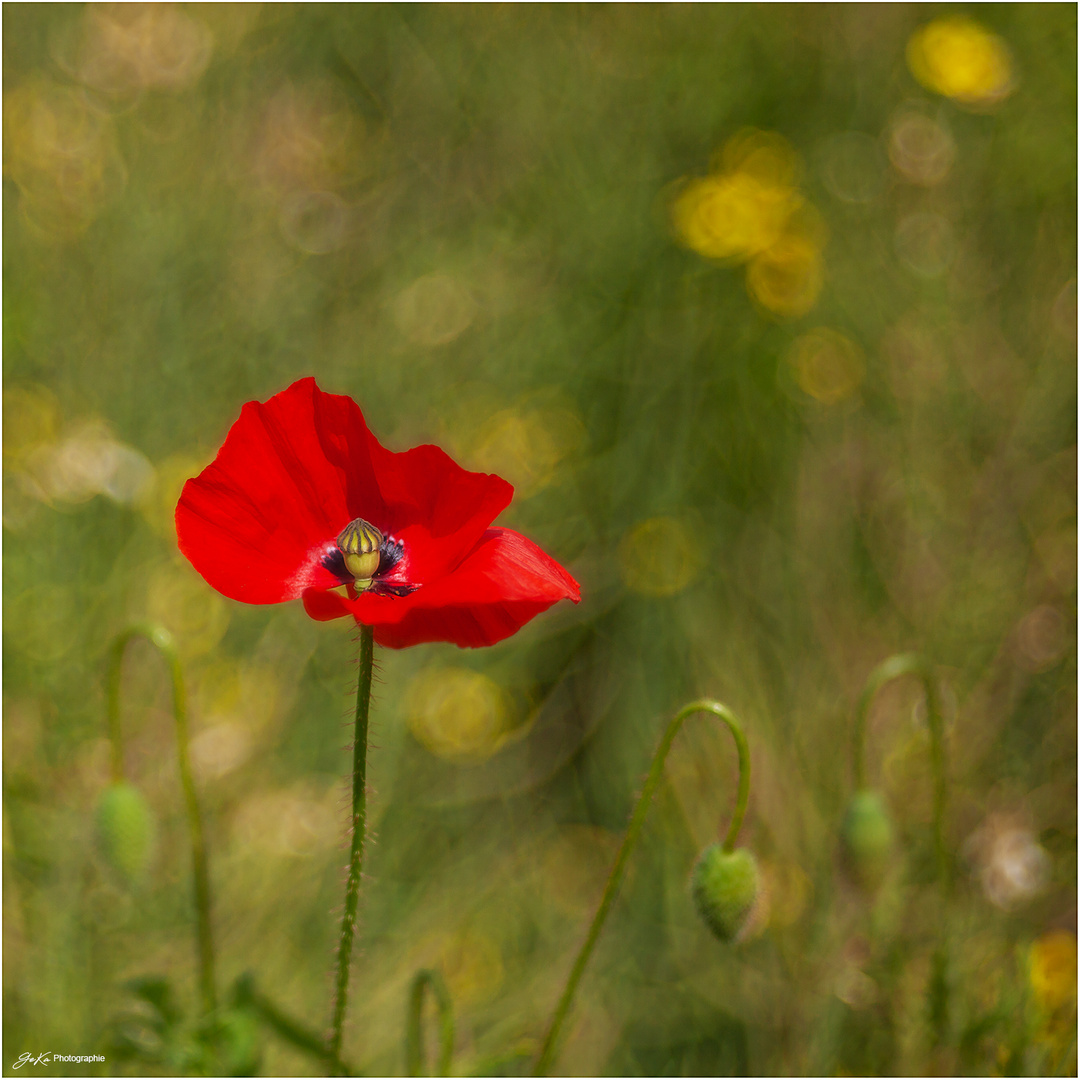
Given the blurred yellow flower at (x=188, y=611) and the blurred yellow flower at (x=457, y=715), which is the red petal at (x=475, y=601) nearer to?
the blurred yellow flower at (x=457, y=715)

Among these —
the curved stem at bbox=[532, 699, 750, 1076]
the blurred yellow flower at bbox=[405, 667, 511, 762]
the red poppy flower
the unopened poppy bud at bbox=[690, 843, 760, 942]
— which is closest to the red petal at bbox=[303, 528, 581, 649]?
the red poppy flower

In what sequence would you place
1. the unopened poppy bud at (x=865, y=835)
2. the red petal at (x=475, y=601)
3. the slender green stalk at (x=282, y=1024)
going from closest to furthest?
the red petal at (x=475, y=601) → the slender green stalk at (x=282, y=1024) → the unopened poppy bud at (x=865, y=835)

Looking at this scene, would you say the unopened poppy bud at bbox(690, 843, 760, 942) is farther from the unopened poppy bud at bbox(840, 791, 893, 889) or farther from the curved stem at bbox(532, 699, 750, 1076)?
the unopened poppy bud at bbox(840, 791, 893, 889)

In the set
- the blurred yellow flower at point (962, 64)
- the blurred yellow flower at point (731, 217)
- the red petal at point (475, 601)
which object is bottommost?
the red petal at point (475, 601)

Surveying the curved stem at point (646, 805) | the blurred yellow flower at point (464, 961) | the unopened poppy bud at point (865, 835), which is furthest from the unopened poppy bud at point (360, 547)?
the blurred yellow flower at point (464, 961)

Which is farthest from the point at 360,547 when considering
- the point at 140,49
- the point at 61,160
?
the point at 140,49

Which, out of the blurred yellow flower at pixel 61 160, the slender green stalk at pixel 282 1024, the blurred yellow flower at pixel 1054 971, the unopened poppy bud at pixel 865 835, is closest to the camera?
the slender green stalk at pixel 282 1024
